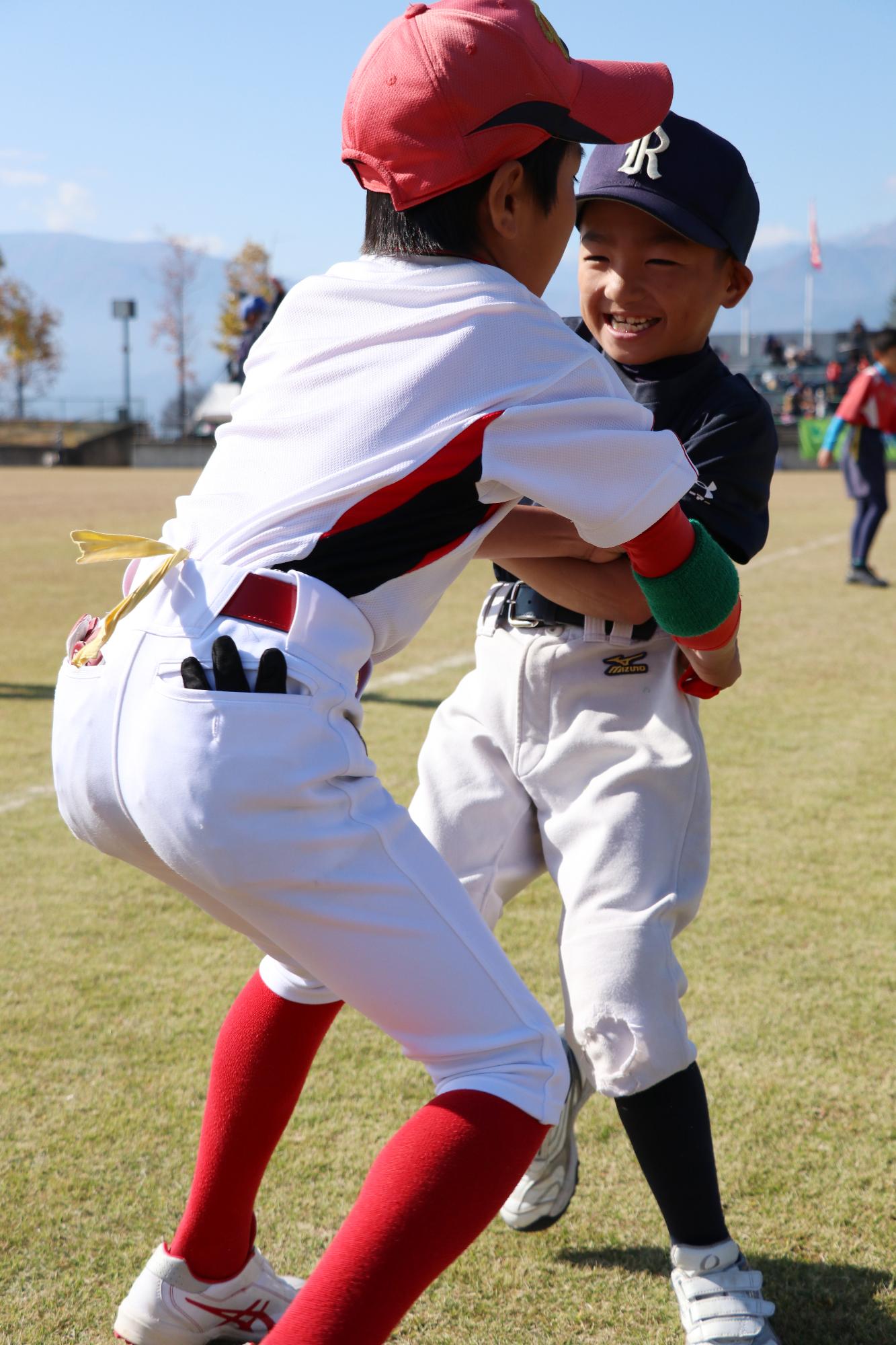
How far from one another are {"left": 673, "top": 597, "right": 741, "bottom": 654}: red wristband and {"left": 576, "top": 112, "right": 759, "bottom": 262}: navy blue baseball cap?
0.68 meters

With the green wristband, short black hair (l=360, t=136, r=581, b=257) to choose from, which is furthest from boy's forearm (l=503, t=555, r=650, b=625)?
short black hair (l=360, t=136, r=581, b=257)

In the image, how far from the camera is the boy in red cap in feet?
4.47

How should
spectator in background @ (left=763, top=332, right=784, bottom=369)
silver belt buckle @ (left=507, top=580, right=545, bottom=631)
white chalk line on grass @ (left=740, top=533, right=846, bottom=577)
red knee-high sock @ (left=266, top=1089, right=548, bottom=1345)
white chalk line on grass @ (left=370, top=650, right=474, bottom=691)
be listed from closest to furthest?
red knee-high sock @ (left=266, top=1089, right=548, bottom=1345), silver belt buckle @ (left=507, top=580, right=545, bottom=631), white chalk line on grass @ (left=370, top=650, right=474, bottom=691), white chalk line on grass @ (left=740, top=533, right=846, bottom=577), spectator in background @ (left=763, top=332, right=784, bottom=369)

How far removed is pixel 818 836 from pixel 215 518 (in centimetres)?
332

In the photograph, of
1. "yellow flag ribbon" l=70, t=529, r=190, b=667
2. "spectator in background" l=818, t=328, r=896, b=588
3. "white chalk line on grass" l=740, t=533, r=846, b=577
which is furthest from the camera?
"white chalk line on grass" l=740, t=533, r=846, b=577

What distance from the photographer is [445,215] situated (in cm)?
152

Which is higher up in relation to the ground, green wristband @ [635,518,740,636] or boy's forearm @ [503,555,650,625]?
green wristband @ [635,518,740,636]

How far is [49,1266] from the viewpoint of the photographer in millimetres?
2066

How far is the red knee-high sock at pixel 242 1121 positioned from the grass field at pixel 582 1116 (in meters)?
0.24

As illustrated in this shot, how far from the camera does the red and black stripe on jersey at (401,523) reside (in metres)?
1.42

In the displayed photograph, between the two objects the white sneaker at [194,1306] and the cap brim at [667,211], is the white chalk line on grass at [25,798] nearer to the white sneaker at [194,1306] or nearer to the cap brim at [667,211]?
the white sneaker at [194,1306]

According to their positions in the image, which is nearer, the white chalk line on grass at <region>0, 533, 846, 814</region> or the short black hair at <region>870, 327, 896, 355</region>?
the white chalk line on grass at <region>0, 533, 846, 814</region>

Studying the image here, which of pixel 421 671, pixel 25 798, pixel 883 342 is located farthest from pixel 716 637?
pixel 883 342

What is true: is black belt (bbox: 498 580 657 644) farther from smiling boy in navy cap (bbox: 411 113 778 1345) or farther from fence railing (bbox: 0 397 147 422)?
fence railing (bbox: 0 397 147 422)
